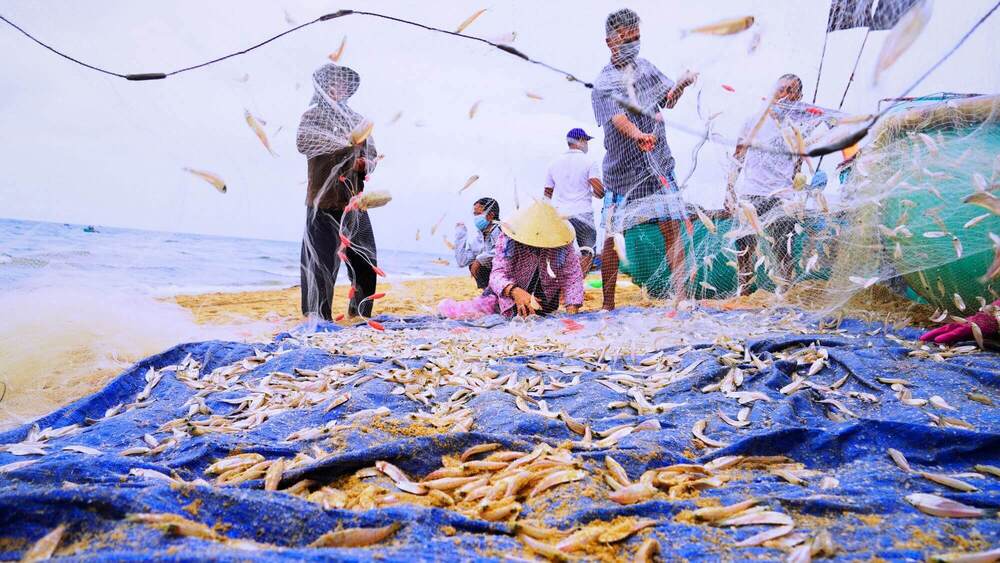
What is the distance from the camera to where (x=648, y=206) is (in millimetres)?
4637

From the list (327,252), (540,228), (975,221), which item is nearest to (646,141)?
(540,228)

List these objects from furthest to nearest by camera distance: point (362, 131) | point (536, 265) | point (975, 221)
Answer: point (536, 265) < point (362, 131) < point (975, 221)

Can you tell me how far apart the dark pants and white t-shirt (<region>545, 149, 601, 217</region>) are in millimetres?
1840

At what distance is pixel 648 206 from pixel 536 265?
121cm

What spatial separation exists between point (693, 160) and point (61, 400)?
389 cm

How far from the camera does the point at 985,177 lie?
9.53 feet

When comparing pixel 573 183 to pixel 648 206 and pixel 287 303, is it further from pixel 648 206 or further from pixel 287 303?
pixel 287 303

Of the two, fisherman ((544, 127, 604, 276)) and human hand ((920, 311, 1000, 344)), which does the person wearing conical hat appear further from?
human hand ((920, 311, 1000, 344))

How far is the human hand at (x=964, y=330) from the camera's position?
297 cm

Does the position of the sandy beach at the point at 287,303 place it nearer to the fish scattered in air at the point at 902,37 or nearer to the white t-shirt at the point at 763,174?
the white t-shirt at the point at 763,174

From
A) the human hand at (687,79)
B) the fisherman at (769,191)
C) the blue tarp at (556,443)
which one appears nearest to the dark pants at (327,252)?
the blue tarp at (556,443)

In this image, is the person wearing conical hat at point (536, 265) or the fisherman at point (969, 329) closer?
the fisherman at point (969, 329)

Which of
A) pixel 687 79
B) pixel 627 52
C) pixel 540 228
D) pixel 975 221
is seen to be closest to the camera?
pixel 687 79

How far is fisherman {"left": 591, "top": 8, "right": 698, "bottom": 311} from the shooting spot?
3.68 metres
